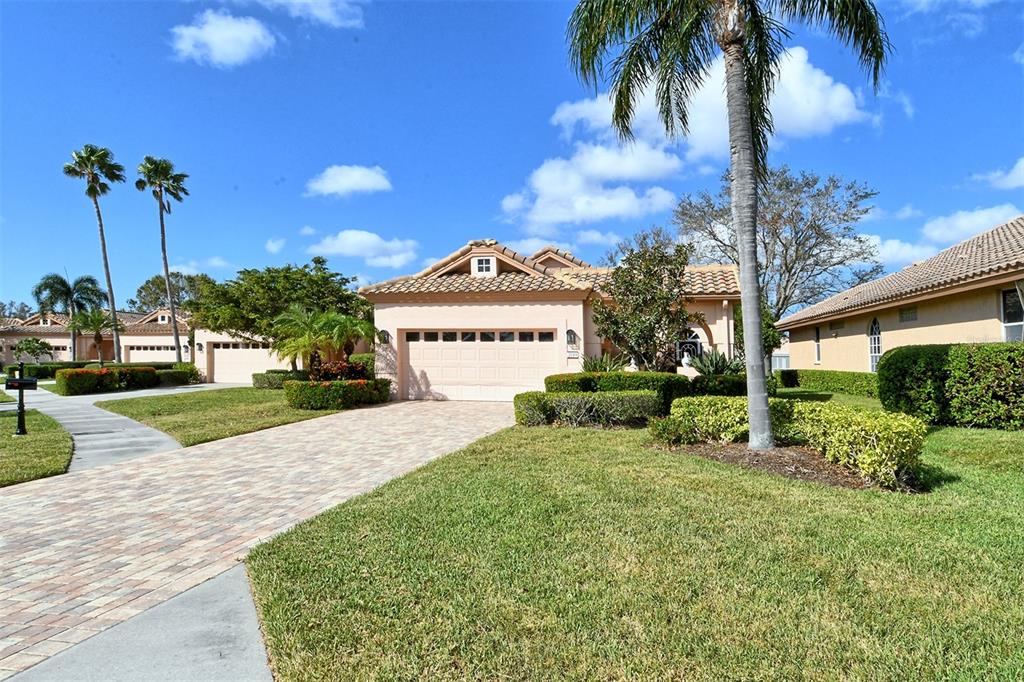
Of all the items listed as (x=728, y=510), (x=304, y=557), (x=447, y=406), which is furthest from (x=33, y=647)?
(x=447, y=406)

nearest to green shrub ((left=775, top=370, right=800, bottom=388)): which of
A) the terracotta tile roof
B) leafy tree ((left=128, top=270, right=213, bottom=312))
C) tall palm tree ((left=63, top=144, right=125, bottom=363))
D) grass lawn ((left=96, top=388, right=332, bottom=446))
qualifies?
the terracotta tile roof

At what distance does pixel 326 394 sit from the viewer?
14.6 meters

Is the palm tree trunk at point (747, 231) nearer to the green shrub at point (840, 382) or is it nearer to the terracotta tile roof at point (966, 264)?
the terracotta tile roof at point (966, 264)

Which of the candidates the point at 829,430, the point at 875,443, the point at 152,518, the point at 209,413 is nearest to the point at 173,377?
the point at 209,413

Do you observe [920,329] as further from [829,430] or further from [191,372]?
[191,372]

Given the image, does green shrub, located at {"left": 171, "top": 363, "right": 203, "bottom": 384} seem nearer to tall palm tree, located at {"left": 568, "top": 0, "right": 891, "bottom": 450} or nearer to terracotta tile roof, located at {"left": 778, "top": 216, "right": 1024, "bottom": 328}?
tall palm tree, located at {"left": 568, "top": 0, "right": 891, "bottom": 450}

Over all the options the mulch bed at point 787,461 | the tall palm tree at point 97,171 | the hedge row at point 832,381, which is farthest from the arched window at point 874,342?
the tall palm tree at point 97,171

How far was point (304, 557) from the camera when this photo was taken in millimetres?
3926

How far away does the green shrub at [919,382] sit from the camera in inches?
381

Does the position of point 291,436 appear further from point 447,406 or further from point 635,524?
point 635,524

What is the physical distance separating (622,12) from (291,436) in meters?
9.20

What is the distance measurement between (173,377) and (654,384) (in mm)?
24742

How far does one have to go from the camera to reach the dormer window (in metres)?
17.7

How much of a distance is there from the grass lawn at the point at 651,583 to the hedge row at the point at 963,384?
14.4ft
